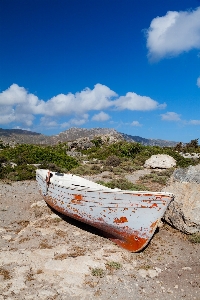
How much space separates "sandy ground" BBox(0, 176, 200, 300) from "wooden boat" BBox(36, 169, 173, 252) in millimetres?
497

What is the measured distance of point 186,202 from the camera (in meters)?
8.79

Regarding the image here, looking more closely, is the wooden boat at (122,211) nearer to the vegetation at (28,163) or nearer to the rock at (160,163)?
the vegetation at (28,163)

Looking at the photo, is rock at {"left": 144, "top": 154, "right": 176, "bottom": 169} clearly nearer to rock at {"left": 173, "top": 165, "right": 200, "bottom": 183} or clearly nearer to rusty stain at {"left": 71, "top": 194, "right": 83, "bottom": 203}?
rock at {"left": 173, "top": 165, "right": 200, "bottom": 183}

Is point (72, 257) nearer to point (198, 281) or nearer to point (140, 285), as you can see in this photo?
point (140, 285)

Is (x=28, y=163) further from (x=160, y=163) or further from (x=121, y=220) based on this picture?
(x=121, y=220)

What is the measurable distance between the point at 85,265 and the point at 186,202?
13.1 ft

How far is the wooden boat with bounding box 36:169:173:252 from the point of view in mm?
7234

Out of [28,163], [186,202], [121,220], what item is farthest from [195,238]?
[28,163]

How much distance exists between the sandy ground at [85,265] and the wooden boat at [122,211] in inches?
19.6

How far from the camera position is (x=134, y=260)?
23.9 ft

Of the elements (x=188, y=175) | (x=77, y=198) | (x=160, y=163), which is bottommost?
(x=77, y=198)

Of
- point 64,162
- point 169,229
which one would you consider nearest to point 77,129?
point 64,162

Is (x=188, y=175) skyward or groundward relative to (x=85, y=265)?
skyward

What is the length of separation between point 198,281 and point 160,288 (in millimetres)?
1058
